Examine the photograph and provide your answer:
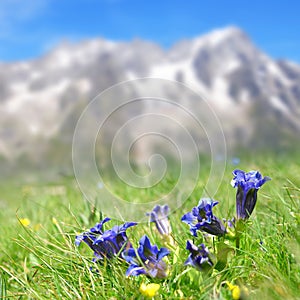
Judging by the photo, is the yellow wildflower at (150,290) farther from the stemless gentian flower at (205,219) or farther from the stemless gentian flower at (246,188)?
the stemless gentian flower at (246,188)

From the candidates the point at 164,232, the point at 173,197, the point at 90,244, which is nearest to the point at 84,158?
the point at 173,197

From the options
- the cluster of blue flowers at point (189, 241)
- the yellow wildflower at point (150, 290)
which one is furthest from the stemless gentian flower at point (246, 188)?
the yellow wildflower at point (150, 290)

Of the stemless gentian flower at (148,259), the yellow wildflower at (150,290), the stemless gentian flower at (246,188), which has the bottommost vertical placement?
Answer: the yellow wildflower at (150,290)

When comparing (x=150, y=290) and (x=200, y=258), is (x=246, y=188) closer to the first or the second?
(x=200, y=258)

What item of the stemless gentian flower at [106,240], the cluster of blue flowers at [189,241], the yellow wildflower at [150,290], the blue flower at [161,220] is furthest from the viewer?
the blue flower at [161,220]

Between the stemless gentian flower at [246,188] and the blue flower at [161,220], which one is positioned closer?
the stemless gentian flower at [246,188]

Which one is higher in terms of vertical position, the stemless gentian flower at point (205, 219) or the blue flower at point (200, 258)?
the stemless gentian flower at point (205, 219)

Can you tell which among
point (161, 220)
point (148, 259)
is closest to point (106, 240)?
point (148, 259)

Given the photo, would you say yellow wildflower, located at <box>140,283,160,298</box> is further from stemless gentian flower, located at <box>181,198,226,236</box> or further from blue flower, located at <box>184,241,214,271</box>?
stemless gentian flower, located at <box>181,198,226,236</box>
